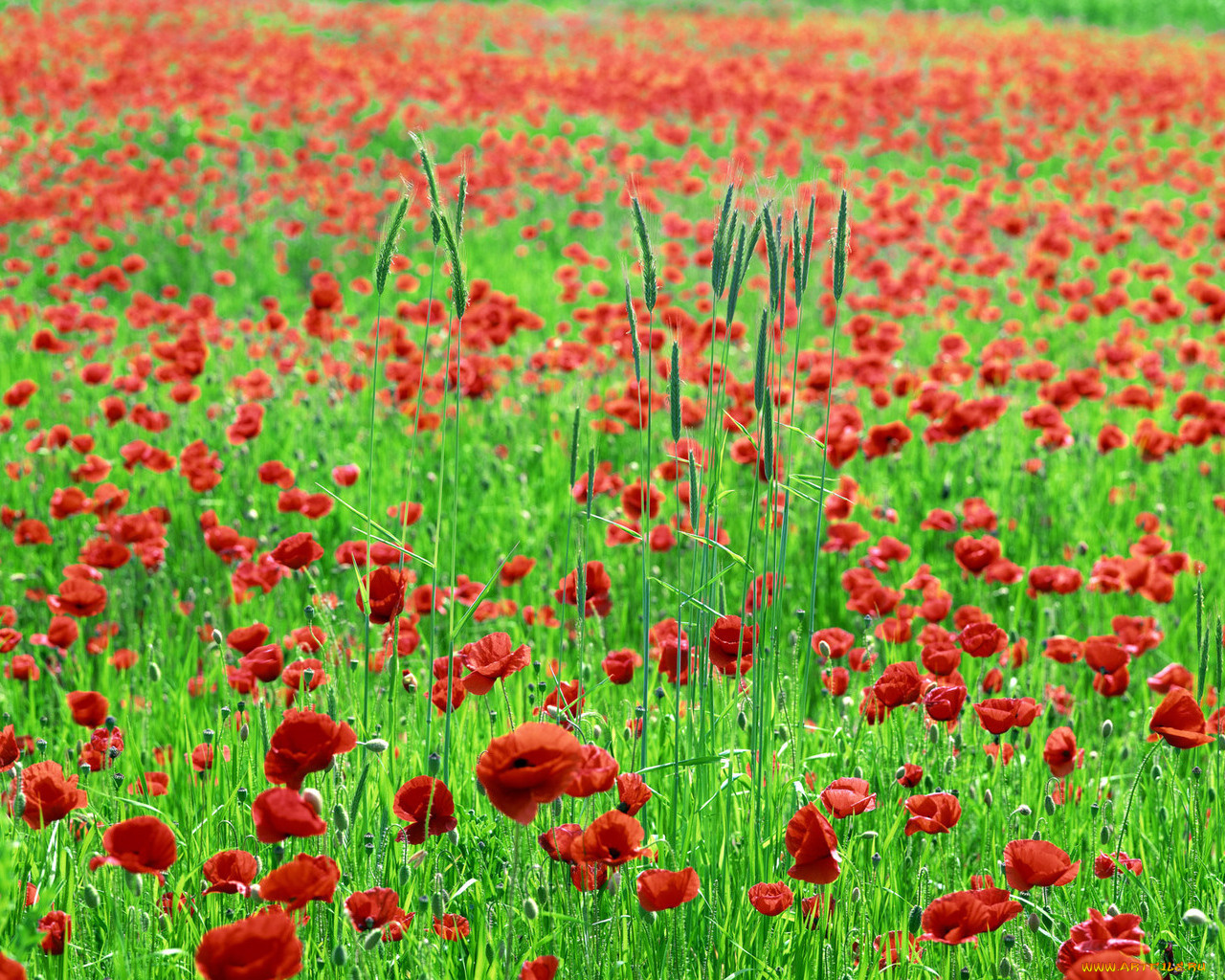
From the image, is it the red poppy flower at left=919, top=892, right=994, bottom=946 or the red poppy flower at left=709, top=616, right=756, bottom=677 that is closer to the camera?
the red poppy flower at left=919, top=892, right=994, bottom=946

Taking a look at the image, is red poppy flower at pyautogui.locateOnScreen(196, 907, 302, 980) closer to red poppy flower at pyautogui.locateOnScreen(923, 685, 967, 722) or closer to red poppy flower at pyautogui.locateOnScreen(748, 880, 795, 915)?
red poppy flower at pyautogui.locateOnScreen(748, 880, 795, 915)

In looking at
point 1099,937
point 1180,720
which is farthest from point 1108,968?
point 1180,720

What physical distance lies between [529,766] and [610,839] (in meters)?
0.17

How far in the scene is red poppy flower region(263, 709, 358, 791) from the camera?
1356 millimetres

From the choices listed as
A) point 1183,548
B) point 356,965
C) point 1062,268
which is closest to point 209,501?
point 356,965

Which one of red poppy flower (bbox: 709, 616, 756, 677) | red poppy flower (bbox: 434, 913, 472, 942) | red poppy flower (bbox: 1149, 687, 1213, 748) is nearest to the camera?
red poppy flower (bbox: 434, 913, 472, 942)

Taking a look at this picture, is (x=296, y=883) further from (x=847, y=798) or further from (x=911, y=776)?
(x=911, y=776)

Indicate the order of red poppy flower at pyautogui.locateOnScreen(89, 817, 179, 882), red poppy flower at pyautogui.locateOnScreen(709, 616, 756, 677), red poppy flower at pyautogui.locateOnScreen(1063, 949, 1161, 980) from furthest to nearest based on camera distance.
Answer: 1. red poppy flower at pyautogui.locateOnScreen(709, 616, 756, 677)
2. red poppy flower at pyautogui.locateOnScreen(89, 817, 179, 882)
3. red poppy flower at pyautogui.locateOnScreen(1063, 949, 1161, 980)

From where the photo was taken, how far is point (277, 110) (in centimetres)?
1064

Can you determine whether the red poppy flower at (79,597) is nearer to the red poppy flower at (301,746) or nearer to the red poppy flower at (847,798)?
the red poppy flower at (301,746)

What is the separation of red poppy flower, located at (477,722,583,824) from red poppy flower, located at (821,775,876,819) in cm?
46

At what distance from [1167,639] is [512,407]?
261cm

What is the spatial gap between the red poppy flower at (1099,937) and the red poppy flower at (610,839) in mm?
494

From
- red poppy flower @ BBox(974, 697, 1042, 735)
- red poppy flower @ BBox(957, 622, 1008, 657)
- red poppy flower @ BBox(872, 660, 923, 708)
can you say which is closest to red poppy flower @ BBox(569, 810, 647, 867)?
red poppy flower @ BBox(872, 660, 923, 708)
